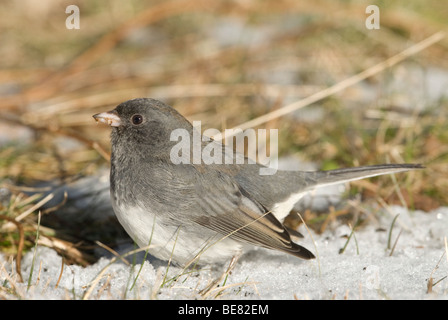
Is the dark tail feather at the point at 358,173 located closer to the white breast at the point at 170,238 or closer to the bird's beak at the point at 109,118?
the white breast at the point at 170,238

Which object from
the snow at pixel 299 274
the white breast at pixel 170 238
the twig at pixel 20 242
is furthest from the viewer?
the twig at pixel 20 242

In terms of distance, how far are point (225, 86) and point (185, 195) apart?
2.09m

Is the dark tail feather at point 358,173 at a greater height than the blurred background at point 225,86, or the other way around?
the blurred background at point 225,86

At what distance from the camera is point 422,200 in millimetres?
3242

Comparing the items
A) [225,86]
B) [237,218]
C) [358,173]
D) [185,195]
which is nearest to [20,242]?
[185,195]

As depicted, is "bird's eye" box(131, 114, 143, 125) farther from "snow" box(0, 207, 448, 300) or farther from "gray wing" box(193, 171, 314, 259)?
"snow" box(0, 207, 448, 300)

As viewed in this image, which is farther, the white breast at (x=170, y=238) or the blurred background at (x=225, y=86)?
the blurred background at (x=225, y=86)

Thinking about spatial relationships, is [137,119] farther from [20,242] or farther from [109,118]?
[20,242]

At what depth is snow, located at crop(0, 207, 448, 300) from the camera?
2161 mm

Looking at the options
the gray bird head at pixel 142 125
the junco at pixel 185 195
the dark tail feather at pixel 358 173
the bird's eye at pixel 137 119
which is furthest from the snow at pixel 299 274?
the bird's eye at pixel 137 119

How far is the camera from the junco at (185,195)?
2.45 meters

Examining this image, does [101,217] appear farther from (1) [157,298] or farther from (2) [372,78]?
(2) [372,78]

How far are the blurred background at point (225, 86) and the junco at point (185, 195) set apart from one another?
1.61ft
